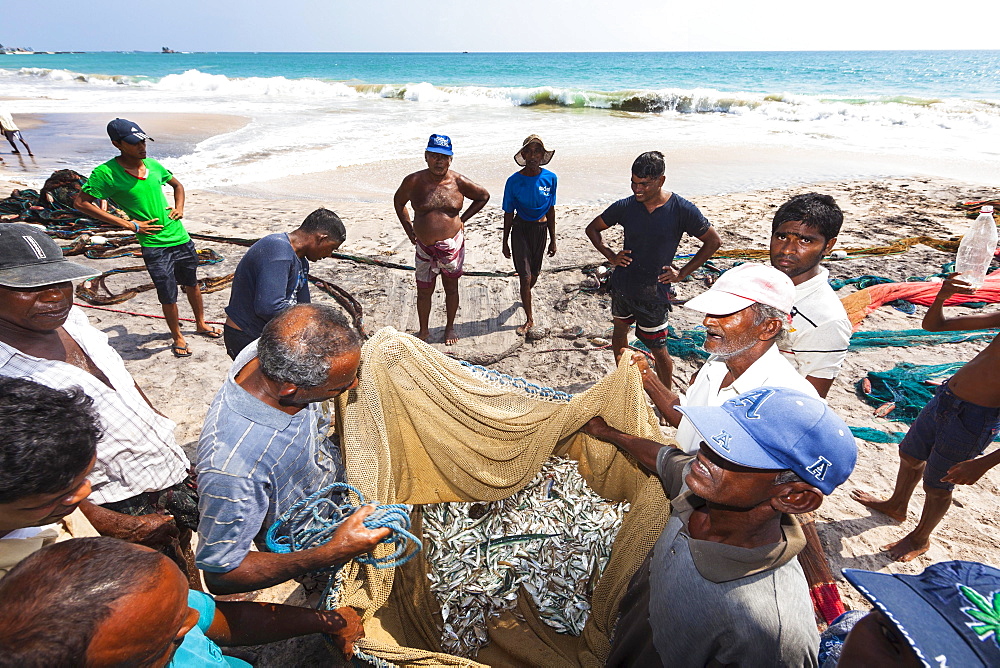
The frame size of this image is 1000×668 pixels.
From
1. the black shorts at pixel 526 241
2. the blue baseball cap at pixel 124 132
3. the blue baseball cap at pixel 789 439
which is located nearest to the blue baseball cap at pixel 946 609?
the blue baseball cap at pixel 789 439

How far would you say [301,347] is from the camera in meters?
2.12

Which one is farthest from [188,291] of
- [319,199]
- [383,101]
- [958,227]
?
[383,101]

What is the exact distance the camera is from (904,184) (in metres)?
12.9

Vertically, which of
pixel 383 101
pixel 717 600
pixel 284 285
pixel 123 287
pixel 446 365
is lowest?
pixel 123 287

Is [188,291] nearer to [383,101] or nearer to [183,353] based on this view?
[183,353]

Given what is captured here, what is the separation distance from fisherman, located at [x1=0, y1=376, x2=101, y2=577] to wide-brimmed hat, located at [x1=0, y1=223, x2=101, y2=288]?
32.7 inches

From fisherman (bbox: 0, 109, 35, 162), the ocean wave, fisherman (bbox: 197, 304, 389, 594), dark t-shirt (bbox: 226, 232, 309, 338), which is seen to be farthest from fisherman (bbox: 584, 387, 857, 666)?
the ocean wave

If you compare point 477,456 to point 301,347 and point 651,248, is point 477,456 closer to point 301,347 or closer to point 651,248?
point 301,347

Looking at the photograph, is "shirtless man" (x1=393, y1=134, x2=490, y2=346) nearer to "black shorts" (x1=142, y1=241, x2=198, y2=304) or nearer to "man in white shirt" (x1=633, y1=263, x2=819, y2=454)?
"black shorts" (x1=142, y1=241, x2=198, y2=304)

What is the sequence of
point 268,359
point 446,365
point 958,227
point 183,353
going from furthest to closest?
point 958,227
point 183,353
point 446,365
point 268,359

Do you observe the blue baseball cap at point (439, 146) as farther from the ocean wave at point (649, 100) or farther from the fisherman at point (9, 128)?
the ocean wave at point (649, 100)

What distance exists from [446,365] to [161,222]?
4117 millimetres

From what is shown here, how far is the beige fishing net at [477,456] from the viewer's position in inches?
109

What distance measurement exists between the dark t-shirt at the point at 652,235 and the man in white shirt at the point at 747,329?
6.47 feet
